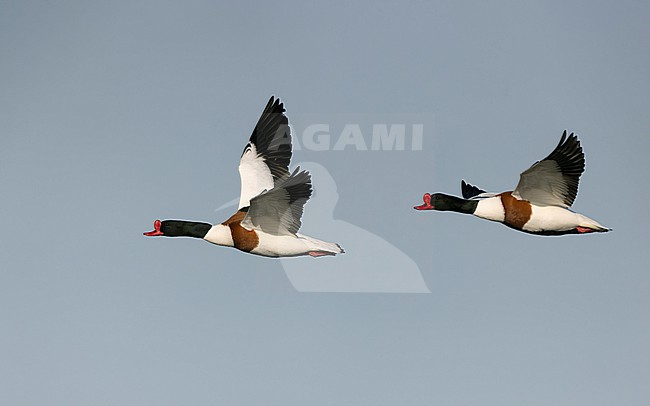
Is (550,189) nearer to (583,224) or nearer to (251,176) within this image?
(583,224)

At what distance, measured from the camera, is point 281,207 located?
5.39 m

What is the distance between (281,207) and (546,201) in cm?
118

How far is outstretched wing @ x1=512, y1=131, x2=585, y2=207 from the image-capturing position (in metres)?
5.20

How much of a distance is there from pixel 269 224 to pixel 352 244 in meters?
1.14

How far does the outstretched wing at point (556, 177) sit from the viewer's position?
5.20 metres

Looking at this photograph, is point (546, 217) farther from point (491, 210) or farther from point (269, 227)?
point (269, 227)

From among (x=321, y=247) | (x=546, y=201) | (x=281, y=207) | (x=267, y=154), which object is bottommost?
(x=321, y=247)

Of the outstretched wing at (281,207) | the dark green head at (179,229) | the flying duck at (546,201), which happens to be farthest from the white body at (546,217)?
Result: the dark green head at (179,229)

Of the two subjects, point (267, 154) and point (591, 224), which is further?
point (267, 154)

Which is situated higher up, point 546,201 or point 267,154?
point 267,154

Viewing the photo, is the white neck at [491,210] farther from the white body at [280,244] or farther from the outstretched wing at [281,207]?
the outstretched wing at [281,207]

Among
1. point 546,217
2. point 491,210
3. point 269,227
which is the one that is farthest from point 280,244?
point 546,217

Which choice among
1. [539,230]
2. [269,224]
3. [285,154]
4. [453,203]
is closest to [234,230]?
[269,224]

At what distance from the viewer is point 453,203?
5.46m
